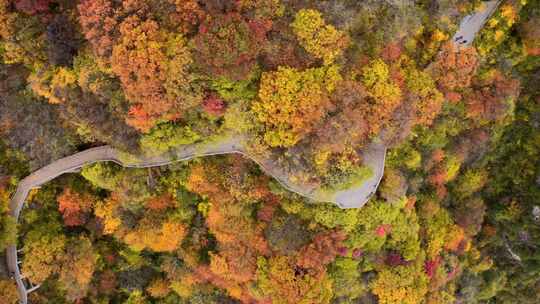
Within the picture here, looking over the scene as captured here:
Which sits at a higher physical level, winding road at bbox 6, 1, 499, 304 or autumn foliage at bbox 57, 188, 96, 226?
Answer: winding road at bbox 6, 1, 499, 304

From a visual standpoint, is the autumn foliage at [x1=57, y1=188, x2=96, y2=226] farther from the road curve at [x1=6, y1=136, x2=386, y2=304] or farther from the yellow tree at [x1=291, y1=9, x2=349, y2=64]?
the yellow tree at [x1=291, y1=9, x2=349, y2=64]

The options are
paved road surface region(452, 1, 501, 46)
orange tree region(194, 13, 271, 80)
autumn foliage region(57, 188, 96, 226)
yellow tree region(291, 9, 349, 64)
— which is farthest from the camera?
autumn foliage region(57, 188, 96, 226)

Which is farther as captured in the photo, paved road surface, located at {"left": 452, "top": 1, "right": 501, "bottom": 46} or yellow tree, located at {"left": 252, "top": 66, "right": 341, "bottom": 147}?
paved road surface, located at {"left": 452, "top": 1, "right": 501, "bottom": 46}

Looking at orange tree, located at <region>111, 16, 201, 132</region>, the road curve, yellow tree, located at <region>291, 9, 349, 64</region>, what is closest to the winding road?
the road curve

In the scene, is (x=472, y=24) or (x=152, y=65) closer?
(x=152, y=65)

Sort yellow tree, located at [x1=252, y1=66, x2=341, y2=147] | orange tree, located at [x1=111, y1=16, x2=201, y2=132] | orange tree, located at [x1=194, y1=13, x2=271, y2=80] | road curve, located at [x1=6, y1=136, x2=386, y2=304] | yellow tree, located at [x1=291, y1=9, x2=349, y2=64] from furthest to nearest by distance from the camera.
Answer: road curve, located at [x1=6, y1=136, x2=386, y2=304], yellow tree, located at [x1=252, y1=66, x2=341, y2=147], yellow tree, located at [x1=291, y1=9, x2=349, y2=64], orange tree, located at [x1=111, y1=16, x2=201, y2=132], orange tree, located at [x1=194, y1=13, x2=271, y2=80]

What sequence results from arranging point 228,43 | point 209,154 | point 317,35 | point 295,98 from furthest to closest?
point 209,154, point 295,98, point 317,35, point 228,43

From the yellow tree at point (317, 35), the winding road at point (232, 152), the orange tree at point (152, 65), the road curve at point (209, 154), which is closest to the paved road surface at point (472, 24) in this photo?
the winding road at point (232, 152)

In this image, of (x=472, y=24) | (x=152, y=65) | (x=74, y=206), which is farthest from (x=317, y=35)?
(x=74, y=206)

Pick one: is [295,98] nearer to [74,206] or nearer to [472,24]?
[472,24]
